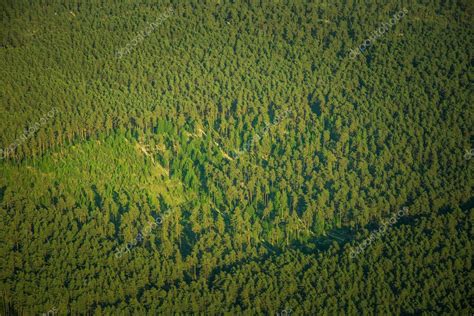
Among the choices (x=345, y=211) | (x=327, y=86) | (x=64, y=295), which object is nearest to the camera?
(x=64, y=295)

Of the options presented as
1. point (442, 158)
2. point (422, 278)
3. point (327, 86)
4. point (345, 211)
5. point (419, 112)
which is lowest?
point (422, 278)

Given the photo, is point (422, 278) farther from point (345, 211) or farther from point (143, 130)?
point (143, 130)

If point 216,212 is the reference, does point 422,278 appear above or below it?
below

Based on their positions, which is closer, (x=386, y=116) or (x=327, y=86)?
(x=386, y=116)

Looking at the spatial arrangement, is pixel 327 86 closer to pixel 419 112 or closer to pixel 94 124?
pixel 419 112

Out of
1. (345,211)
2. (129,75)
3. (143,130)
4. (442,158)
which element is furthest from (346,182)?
(129,75)

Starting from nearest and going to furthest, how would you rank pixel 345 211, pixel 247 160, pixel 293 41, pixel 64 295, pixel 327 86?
pixel 64 295
pixel 345 211
pixel 247 160
pixel 327 86
pixel 293 41
